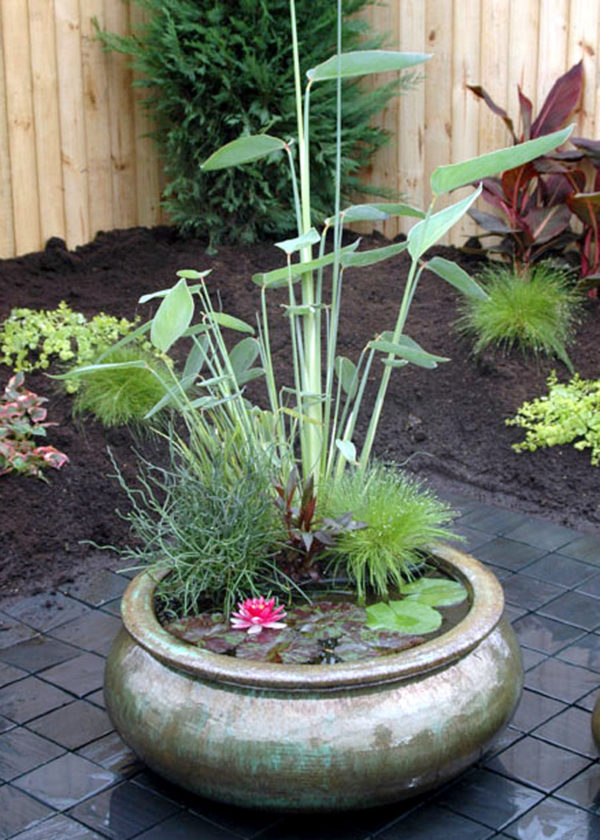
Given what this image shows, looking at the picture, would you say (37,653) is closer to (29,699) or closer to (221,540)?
(29,699)

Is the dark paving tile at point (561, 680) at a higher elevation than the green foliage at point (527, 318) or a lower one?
lower

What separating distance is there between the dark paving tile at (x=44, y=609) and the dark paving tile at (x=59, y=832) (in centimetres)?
99

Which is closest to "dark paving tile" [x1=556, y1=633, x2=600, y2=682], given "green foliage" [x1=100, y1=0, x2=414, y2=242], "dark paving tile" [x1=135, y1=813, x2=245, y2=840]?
"dark paving tile" [x1=135, y1=813, x2=245, y2=840]

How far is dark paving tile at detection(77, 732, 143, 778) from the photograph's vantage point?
2654 mm

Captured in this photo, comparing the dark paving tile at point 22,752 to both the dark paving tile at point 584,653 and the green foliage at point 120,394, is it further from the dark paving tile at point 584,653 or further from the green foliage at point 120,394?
the green foliage at point 120,394

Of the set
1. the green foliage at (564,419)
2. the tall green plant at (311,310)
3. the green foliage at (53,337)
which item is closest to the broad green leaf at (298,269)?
the tall green plant at (311,310)

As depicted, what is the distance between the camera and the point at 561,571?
3736 mm

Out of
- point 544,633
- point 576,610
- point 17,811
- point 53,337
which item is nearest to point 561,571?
point 576,610

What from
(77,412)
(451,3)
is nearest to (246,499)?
(77,412)

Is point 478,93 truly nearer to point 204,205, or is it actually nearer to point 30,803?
point 204,205

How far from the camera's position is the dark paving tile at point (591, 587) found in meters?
3.57

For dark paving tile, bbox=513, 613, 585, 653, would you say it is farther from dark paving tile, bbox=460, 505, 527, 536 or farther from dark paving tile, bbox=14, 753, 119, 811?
dark paving tile, bbox=14, 753, 119, 811

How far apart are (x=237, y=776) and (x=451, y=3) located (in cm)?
492

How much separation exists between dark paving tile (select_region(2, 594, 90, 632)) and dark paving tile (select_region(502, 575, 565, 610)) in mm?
1367
